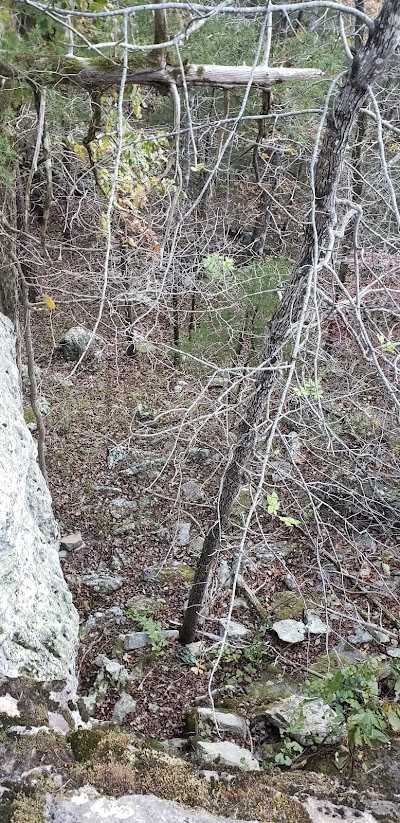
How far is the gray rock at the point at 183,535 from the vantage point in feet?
20.3

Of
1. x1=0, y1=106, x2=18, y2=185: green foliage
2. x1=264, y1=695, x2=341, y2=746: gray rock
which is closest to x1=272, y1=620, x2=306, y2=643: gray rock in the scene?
x1=264, y1=695, x2=341, y2=746: gray rock

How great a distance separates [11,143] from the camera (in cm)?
354

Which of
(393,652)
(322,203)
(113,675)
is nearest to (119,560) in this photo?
(113,675)

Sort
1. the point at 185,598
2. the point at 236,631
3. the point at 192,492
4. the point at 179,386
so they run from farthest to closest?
the point at 179,386 < the point at 192,492 < the point at 185,598 < the point at 236,631

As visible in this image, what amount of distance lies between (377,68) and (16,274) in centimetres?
327

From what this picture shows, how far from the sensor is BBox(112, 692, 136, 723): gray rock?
426 centimetres

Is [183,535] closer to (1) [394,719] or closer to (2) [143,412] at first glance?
(2) [143,412]

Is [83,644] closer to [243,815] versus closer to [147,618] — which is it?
[147,618]

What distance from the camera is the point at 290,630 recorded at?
518 centimetres

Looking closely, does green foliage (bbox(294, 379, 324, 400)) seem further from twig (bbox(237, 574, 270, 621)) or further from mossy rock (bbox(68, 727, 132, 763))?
twig (bbox(237, 574, 270, 621))

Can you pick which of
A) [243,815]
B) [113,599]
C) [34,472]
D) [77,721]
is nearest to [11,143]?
[34,472]

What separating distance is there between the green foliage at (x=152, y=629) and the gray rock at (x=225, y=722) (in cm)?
85

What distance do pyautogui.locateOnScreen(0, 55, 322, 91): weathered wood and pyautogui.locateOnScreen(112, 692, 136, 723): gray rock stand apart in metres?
4.86

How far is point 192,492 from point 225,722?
2975mm
